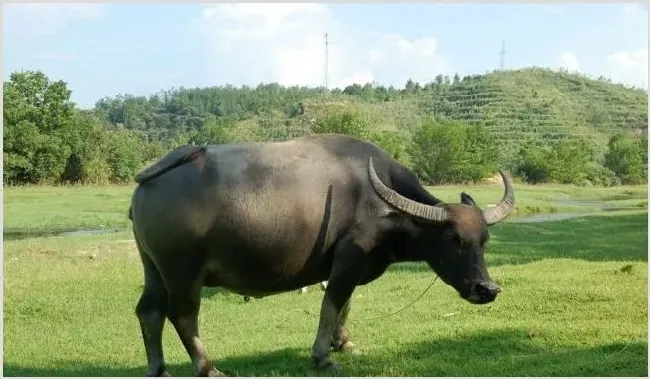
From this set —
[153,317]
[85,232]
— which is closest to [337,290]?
[153,317]

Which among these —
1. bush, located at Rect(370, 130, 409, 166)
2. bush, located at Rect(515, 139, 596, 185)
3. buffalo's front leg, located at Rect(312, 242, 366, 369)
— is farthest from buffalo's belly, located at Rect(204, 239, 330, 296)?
bush, located at Rect(515, 139, 596, 185)

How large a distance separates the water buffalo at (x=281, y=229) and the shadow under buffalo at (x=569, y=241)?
720 cm

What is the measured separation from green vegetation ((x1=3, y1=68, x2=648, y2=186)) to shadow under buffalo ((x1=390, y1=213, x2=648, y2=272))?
30528mm

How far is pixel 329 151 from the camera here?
638 centimetres

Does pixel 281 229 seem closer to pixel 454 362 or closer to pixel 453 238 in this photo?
pixel 453 238

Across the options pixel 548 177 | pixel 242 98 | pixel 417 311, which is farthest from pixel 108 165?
pixel 242 98

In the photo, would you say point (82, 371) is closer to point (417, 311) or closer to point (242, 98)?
point (417, 311)

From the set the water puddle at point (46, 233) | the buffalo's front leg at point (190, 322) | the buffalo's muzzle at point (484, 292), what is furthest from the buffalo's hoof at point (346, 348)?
the water puddle at point (46, 233)

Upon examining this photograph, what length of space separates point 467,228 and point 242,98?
130586 mm

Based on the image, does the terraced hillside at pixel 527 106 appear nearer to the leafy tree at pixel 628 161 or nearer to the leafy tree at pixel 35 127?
the leafy tree at pixel 628 161

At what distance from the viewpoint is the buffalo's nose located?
5848mm

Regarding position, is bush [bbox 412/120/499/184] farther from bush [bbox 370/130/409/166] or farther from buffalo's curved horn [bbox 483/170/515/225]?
buffalo's curved horn [bbox 483/170/515/225]

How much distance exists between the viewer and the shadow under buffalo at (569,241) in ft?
47.6

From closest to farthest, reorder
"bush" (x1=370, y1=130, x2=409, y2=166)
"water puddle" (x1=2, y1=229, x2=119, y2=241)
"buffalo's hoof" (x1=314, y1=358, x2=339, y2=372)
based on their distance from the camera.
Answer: "buffalo's hoof" (x1=314, y1=358, x2=339, y2=372) < "water puddle" (x1=2, y1=229, x2=119, y2=241) < "bush" (x1=370, y1=130, x2=409, y2=166)
